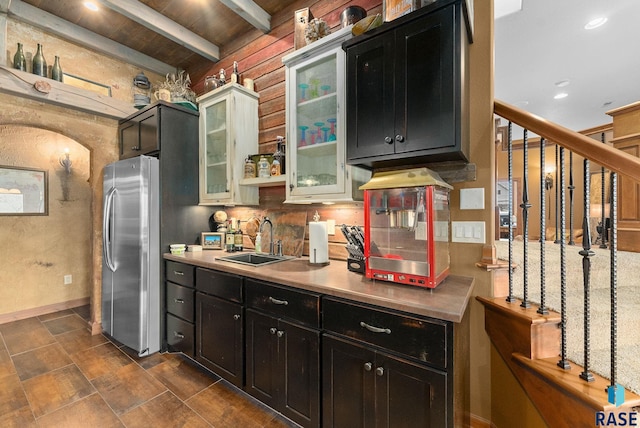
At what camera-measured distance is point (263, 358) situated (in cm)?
168

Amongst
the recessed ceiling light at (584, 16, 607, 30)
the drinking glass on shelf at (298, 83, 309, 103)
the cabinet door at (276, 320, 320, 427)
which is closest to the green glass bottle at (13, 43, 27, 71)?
the drinking glass on shelf at (298, 83, 309, 103)

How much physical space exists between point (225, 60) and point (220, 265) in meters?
2.52

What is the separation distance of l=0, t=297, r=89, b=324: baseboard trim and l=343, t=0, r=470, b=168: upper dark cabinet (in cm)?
444

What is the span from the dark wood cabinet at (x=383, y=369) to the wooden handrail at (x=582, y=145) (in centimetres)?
89

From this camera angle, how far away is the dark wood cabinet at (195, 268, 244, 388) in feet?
5.98

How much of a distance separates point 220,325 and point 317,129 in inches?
64.7

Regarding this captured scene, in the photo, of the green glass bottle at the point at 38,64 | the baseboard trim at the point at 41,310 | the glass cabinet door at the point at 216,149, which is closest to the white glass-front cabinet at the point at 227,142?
the glass cabinet door at the point at 216,149

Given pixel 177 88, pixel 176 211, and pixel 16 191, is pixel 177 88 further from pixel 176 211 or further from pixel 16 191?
pixel 16 191

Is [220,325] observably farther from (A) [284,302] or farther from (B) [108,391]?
(B) [108,391]

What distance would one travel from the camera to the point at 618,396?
0.99m

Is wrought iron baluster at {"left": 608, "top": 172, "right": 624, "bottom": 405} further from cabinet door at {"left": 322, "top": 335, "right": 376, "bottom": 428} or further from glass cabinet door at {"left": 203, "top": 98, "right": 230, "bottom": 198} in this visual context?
glass cabinet door at {"left": 203, "top": 98, "right": 230, "bottom": 198}

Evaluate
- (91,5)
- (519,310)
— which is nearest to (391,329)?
(519,310)

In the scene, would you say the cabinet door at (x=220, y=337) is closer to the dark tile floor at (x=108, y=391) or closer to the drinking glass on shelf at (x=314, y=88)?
the dark tile floor at (x=108, y=391)

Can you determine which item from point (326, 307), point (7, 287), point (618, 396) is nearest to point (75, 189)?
point (7, 287)
